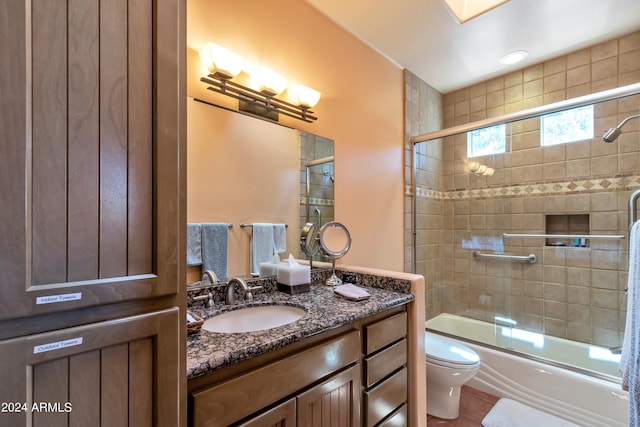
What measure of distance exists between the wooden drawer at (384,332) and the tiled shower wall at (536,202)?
1336 mm

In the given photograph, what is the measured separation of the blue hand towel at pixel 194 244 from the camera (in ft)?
4.08

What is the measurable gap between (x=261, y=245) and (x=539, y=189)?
251 cm

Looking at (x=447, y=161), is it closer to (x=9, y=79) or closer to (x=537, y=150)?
(x=537, y=150)

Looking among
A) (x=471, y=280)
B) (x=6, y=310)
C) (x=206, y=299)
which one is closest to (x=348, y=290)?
(x=206, y=299)

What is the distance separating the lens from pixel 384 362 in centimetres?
129

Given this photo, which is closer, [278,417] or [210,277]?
[278,417]

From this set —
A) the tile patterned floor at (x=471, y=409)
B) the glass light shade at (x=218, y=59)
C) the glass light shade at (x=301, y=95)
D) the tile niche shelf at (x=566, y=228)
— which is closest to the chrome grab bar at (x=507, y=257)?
the tile niche shelf at (x=566, y=228)

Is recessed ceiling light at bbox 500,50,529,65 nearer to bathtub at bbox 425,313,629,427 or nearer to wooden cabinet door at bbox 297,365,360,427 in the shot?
bathtub at bbox 425,313,629,427

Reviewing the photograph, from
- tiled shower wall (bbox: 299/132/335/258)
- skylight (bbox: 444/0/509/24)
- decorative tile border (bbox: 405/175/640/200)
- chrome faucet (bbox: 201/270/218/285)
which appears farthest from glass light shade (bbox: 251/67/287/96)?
decorative tile border (bbox: 405/175/640/200)

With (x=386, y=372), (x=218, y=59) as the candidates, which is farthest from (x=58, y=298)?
(x=386, y=372)

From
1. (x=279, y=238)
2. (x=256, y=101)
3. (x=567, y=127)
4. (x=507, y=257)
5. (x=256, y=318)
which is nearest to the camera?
(x=256, y=318)

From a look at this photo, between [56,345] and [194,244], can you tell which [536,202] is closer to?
[194,244]

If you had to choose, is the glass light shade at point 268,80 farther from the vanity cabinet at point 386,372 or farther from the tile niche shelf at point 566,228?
the tile niche shelf at point 566,228

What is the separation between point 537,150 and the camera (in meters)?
2.51
